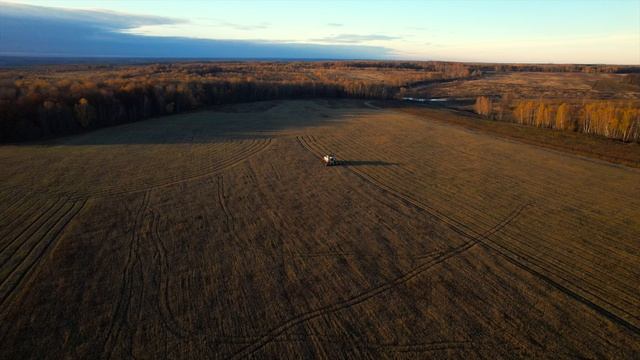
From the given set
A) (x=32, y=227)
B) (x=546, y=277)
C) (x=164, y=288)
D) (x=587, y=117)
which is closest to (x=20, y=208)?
(x=32, y=227)

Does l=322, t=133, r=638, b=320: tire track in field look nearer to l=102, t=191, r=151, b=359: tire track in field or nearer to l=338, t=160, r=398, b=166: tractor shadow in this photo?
l=338, t=160, r=398, b=166: tractor shadow

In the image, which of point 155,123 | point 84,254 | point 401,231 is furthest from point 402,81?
point 84,254

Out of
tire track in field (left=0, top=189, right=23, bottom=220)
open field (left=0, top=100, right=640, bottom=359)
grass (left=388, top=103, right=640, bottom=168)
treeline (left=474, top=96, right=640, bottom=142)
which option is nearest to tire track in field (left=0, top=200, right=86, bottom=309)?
open field (left=0, top=100, right=640, bottom=359)

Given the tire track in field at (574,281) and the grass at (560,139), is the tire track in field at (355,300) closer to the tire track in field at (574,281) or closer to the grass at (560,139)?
the tire track in field at (574,281)

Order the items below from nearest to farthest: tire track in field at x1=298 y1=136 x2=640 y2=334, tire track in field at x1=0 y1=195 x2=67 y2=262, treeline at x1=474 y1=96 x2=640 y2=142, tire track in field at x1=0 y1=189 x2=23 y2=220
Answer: tire track in field at x1=298 y1=136 x2=640 y2=334
tire track in field at x1=0 y1=195 x2=67 y2=262
tire track in field at x1=0 y1=189 x2=23 y2=220
treeline at x1=474 y1=96 x2=640 y2=142

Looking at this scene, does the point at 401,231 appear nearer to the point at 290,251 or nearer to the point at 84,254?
the point at 290,251

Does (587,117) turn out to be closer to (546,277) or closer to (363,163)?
(363,163)

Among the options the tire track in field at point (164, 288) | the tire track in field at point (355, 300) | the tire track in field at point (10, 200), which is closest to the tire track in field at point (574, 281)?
the tire track in field at point (355, 300)

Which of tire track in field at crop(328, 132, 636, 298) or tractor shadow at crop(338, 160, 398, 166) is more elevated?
tractor shadow at crop(338, 160, 398, 166)
